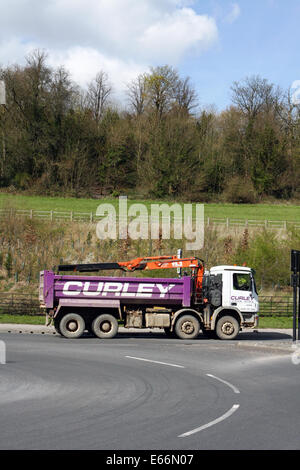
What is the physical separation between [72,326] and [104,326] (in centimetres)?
131

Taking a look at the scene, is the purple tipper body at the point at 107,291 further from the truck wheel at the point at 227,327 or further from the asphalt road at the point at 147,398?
the asphalt road at the point at 147,398

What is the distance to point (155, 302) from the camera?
85.9ft

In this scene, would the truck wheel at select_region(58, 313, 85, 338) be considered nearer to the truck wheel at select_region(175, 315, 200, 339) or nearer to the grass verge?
the truck wheel at select_region(175, 315, 200, 339)

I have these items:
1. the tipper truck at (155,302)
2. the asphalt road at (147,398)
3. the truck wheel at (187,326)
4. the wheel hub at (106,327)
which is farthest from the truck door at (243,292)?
the wheel hub at (106,327)

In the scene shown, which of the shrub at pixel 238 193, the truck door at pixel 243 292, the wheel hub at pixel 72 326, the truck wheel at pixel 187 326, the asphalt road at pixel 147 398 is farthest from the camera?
the shrub at pixel 238 193

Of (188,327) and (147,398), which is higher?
A: (147,398)

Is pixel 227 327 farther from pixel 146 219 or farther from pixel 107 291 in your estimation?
pixel 146 219

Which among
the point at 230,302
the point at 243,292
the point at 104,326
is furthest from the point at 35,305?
the point at 243,292

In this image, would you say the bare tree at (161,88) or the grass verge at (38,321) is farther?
the bare tree at (161,88)

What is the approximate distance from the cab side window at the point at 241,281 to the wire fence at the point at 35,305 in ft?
41.3

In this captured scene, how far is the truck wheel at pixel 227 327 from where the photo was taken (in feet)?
87.0

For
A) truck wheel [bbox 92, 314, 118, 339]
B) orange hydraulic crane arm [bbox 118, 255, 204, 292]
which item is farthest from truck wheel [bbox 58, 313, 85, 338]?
orange hydraulic crane arm [bbox 118, 255, 204, 292]
